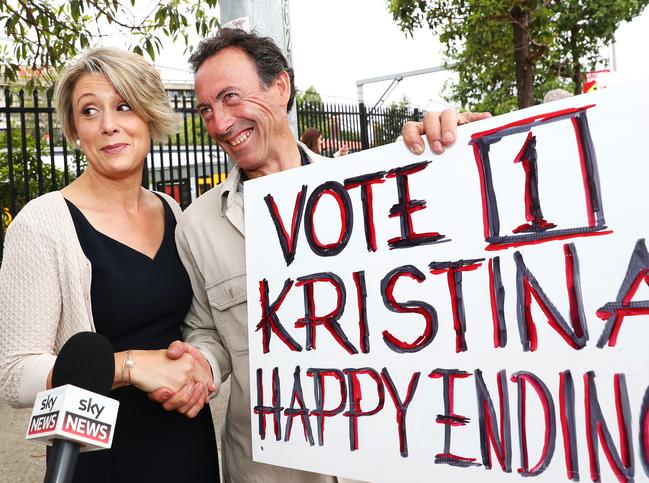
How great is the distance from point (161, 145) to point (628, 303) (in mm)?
2392

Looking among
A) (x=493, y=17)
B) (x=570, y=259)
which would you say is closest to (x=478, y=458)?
(x=570, y=259)

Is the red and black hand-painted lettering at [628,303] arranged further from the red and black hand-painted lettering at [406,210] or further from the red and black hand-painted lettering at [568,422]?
the red and black hand-painted lettering at [406,210]

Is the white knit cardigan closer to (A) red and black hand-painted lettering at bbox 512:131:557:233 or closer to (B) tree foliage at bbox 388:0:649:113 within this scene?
(A) red and black hand-painted lettering at bbox 512:131:557:233

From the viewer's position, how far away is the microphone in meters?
0.94

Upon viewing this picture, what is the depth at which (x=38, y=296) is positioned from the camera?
1.68m

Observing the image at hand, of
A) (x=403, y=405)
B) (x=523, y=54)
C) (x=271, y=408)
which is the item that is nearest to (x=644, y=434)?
(x=403, y=405)

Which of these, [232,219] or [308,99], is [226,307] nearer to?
[232,219]

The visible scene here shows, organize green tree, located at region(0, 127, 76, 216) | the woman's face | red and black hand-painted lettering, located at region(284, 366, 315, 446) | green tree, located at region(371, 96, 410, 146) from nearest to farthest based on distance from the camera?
1. red and black hand-painted lettering, located at region(284, 366, 315, 446)
2. the woman's face
3. green tree, located at region(0, 127, 76, 216)
4. green tree, located at region(371, 96, 410, 146)

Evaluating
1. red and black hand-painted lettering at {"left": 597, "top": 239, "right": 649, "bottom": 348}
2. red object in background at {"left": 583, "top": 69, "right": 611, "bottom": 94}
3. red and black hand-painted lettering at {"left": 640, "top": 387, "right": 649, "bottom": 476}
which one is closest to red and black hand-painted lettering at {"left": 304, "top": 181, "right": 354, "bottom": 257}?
red and black hand-painted lettering at {"left": 597, "top": 239, "right": 649, "bottom": 348}

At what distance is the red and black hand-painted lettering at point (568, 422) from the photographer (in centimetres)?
118

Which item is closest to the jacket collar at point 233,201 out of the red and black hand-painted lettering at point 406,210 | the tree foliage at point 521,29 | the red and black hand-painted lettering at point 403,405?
the red and black hand-painted lettering at point 406,210

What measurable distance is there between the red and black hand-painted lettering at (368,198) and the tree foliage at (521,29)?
7.51m

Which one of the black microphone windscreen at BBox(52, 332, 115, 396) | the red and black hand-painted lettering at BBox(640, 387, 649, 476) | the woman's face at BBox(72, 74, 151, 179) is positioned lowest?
the red and black hand-painted lettering at BBox(640, 387, 649, 476)

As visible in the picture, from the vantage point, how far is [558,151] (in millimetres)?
1233
